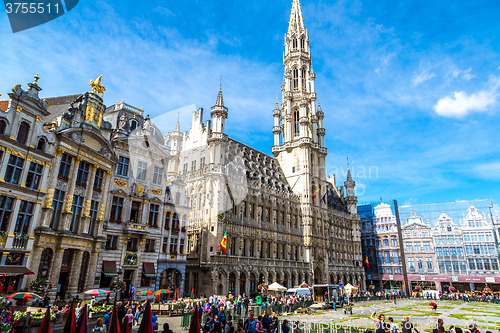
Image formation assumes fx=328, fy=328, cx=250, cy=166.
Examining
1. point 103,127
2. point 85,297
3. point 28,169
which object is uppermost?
point 103,127

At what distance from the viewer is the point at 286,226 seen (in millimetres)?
58969

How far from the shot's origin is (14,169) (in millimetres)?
23734

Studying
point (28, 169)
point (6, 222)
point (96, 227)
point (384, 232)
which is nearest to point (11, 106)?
point (28, 169)

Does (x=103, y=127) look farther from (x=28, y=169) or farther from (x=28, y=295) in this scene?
(x=28, y=295)

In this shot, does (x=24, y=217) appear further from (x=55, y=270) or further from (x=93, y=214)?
(x=93, y=214)

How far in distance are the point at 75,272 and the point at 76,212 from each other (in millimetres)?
5102

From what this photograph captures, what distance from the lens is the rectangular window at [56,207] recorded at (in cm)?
2714

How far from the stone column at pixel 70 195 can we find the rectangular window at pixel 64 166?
33 centimetres

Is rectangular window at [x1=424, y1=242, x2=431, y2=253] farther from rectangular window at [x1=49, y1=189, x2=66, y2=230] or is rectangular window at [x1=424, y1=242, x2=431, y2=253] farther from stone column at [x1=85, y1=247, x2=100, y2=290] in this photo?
rectangular window at [x1=49, y1=189, x2=66, y2=230]

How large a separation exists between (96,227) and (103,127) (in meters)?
9.85

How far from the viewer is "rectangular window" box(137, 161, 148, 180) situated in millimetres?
35500

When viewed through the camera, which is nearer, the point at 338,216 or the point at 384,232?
the point at 338,216

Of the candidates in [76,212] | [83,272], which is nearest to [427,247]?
[83,272]

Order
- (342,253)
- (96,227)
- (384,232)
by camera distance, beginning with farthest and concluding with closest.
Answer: (384,232) < (342,253) < (96,227)
